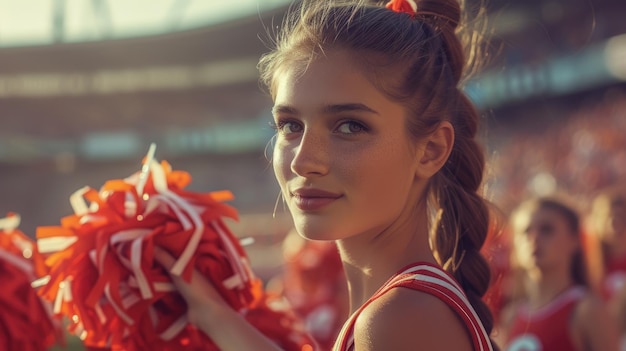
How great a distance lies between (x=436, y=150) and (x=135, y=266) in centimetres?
55

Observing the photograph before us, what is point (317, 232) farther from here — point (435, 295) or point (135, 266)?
point (135, 266)

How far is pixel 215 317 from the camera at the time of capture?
1.39 metres

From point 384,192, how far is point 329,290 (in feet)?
10.2

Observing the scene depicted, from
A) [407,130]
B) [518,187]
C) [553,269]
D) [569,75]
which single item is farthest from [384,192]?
[569,75]

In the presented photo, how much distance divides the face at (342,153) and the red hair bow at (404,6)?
21 centimetres

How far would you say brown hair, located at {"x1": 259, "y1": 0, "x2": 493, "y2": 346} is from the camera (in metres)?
1.26

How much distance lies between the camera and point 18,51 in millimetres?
21406

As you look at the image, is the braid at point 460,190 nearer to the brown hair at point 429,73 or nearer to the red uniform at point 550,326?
the brown hair at point 429,73

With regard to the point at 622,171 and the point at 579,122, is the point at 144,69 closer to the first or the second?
the point at 579,122

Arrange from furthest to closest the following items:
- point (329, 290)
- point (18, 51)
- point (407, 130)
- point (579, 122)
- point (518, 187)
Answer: point (18, 51) → point (579, 122) → point (518, 187) → point (329, 290) → point (407, 130)

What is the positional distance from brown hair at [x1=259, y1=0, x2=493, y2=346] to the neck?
13 centimetres

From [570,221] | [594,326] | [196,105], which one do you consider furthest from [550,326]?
[196,105]

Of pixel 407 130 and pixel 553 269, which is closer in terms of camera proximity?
pixel 407 130

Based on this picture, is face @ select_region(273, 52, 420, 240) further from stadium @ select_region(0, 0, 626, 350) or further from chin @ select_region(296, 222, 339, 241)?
stadium @ select_region(0, 0, 626, 350)
